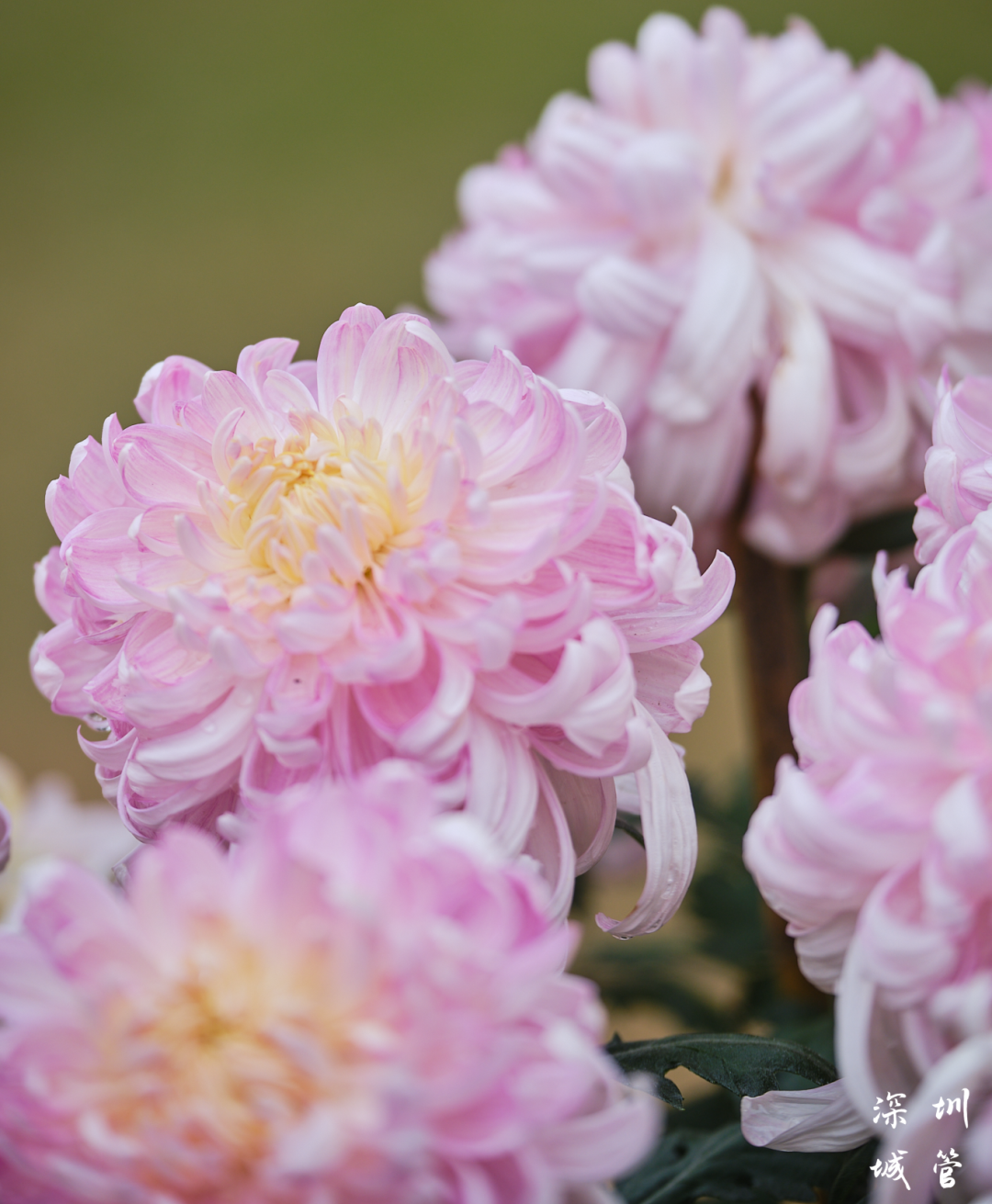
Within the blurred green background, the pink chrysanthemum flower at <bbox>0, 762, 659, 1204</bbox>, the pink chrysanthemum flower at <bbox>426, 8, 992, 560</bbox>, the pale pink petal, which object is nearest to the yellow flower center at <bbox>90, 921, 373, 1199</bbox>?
the pink chrysanthemum flower at <bbox>0, 762, 659, 1204</bbox>

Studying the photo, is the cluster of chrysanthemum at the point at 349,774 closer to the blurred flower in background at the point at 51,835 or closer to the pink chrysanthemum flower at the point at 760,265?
the pink chrysanthemum flower at the point at 760,265

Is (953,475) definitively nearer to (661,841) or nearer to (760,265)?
(661,841)

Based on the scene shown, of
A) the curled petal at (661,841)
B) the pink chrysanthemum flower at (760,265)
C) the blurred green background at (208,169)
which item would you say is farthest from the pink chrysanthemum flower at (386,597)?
the blurred green background at (208,169)

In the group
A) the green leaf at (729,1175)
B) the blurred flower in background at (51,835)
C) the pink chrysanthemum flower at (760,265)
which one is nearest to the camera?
the green leaf at (729,1175)

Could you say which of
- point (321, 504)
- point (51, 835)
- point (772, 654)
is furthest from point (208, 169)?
point (321, 504)

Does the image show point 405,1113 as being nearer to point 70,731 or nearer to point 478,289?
point 478,289

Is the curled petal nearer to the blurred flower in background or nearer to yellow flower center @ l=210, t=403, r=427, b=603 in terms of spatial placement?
yellow flower center @ l=210, t=403, r=427, b=603

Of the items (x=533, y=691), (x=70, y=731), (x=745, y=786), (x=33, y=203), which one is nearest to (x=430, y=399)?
(x=533, y=691)
